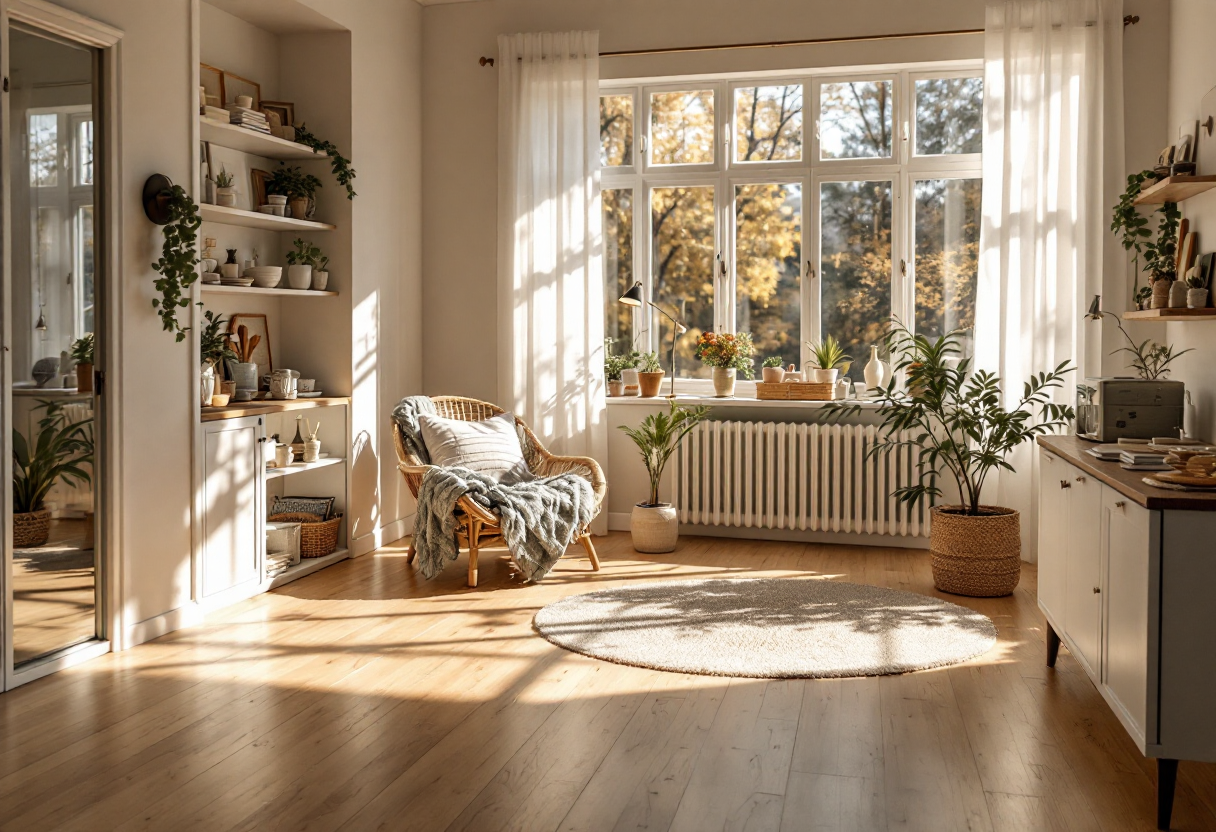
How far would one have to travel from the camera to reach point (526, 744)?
2.91 metres

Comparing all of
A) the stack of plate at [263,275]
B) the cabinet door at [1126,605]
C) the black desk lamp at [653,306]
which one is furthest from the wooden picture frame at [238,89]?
the cabinet door at [1126,605]

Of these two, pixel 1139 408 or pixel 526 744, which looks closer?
pixel 526 744

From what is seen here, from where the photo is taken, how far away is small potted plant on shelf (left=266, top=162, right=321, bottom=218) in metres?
5.18

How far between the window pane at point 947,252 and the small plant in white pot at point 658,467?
1.38 metres

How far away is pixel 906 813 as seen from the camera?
247 cm

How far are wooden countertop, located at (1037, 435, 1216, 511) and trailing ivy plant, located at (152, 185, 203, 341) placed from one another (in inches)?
123

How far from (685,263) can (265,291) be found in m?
2.43

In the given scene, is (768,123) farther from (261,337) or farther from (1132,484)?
(1132,484)

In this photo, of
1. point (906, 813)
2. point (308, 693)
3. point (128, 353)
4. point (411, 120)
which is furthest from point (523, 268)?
point (906, 813)

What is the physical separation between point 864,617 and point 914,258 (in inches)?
93.1

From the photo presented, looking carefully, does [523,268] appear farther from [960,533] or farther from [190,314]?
[960,533]

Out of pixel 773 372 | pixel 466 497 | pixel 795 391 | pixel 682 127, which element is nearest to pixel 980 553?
pixel 795 391

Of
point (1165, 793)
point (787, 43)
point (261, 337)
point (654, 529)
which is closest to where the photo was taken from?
point (1165, 793)

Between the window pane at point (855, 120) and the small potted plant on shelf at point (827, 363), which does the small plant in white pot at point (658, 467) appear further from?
the window pane at point (855, 120)
